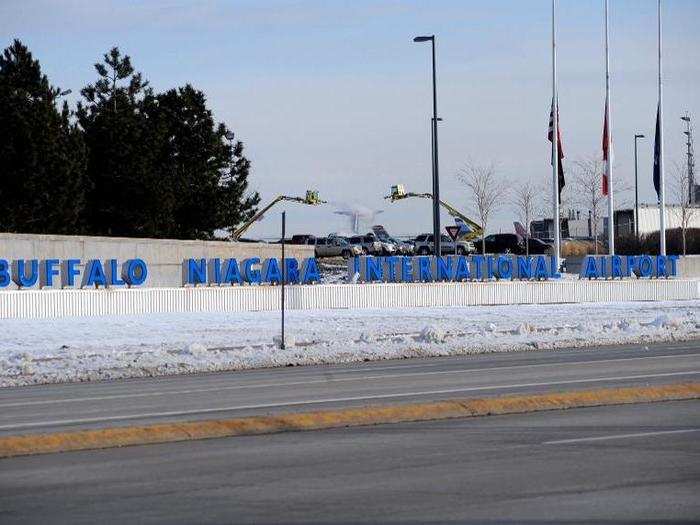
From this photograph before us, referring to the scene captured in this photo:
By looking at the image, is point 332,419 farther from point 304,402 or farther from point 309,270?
point 309,270

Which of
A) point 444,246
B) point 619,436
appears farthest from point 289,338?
point 444,246

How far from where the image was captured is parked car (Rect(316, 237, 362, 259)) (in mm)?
89625

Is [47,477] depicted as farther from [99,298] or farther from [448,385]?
[99,298]

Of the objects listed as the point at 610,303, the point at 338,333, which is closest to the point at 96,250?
the point at 338,333

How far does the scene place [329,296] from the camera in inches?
1848

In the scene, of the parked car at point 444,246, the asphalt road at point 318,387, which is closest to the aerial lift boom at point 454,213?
the parked car at point 444,246

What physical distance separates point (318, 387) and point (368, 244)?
238 ft

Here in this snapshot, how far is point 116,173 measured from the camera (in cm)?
6406

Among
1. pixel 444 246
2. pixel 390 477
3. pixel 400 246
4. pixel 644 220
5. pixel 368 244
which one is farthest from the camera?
pixel 400 246

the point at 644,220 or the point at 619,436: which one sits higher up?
the point at 644,220

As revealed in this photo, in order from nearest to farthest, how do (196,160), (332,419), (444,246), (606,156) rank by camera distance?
1. (332,419)
2. (606,156)
3. (196,160)
4. (444,246)

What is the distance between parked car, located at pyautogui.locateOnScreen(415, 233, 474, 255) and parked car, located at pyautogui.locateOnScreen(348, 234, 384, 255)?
2597 mm

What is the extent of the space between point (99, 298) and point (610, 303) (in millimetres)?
19943

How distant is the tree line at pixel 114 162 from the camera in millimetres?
55875
